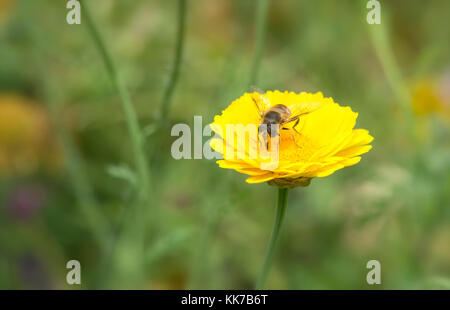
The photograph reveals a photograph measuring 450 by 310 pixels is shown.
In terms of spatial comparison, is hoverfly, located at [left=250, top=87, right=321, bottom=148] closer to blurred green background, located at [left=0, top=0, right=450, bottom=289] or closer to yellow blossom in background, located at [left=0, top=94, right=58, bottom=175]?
blurred green background, located at [left=0, top=0, right=450, bottom=289]

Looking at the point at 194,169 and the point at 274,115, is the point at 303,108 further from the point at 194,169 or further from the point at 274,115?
the point at 194,169

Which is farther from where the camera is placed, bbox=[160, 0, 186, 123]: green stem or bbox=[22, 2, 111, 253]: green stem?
bbox=[22, 2, 111, 253]: green stem

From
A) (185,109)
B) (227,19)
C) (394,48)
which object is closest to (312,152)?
(185,109)

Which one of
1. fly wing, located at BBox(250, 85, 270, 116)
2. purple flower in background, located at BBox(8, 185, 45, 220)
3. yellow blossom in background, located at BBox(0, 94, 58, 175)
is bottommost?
fly wing, located at BBox(250, 85, 270, 116)

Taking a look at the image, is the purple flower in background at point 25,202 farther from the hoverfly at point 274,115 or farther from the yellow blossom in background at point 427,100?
the yellow blossom in background at point 427,100

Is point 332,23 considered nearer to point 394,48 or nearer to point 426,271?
point 394,48

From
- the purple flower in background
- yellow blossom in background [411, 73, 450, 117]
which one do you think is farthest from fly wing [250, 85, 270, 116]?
the purple flower in background

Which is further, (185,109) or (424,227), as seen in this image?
(185,109)
